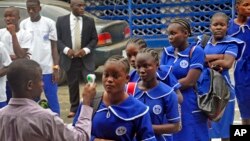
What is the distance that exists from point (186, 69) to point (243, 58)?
1317 millimetres

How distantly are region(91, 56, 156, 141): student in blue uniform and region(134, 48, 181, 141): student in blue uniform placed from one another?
528 millimetres

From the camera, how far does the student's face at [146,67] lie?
16.1ft

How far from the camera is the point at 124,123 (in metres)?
4.26

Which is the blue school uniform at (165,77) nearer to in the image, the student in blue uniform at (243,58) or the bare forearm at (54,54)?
the student in blue uniform at (243,58)

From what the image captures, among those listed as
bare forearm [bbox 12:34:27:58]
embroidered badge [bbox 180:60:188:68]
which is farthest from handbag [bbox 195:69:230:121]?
bare forearm [bbox 12:34:27:58]

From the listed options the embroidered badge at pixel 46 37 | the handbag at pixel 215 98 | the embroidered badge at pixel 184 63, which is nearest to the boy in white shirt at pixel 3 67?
the embroidered badge at pixel 46 37

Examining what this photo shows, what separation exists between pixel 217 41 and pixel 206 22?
7.67 meters

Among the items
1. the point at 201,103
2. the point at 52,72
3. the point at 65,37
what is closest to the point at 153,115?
the point at 201,103

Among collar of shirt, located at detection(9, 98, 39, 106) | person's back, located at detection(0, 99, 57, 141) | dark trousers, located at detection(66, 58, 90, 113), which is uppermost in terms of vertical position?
collar of shirt, located at detection(9, 98, 39, 106)

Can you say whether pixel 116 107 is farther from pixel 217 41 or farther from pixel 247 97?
pixel 247 97

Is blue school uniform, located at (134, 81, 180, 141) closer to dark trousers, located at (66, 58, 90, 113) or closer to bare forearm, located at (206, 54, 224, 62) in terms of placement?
bare forearm, located at (206, 54, 224, 62)

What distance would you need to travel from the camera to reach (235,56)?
6355mm

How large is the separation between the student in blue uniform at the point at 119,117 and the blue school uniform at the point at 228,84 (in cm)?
201

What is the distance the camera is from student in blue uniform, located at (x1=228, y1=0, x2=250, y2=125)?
269 inches
